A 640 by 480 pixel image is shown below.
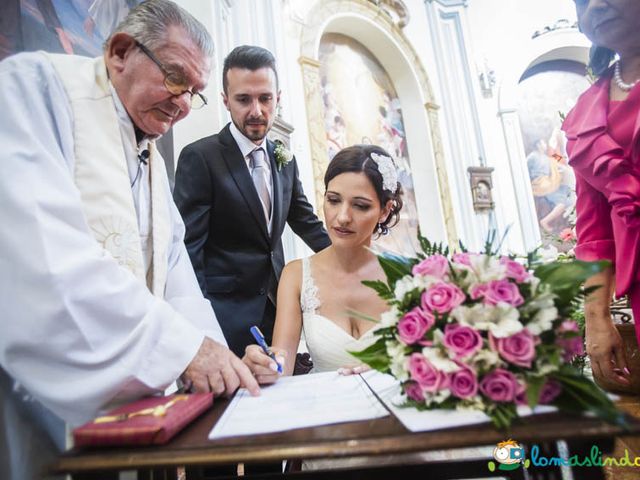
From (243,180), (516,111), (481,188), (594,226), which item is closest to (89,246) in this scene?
(243,180)

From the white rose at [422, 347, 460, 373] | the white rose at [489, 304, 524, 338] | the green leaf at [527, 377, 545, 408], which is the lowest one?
the green leaf at [527, 377, 545, 408]

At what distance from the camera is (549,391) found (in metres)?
0.79

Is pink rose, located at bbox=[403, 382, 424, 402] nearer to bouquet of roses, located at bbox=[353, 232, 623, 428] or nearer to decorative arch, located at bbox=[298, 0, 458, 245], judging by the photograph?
bouquet of roses, located at bbox=[353, 232, 623, 428]

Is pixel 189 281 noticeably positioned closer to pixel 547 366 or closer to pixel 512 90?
pixel 547 366

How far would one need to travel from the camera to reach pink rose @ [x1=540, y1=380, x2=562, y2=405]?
0.79 meters

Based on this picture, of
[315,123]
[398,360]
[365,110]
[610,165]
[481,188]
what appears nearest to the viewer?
[398,360]

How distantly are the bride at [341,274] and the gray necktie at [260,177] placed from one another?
44 cm

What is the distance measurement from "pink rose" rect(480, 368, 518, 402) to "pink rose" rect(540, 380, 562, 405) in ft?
0.27

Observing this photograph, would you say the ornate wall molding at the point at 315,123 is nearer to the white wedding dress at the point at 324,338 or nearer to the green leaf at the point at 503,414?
the white wedding dress at the point at 324,338

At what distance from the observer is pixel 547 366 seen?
2.47 feet

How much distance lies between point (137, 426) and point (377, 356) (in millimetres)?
516

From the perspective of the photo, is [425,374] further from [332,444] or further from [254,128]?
[254,128]

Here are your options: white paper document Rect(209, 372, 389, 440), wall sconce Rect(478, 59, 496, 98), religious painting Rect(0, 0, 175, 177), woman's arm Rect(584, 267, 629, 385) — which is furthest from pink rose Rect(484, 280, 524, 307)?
wall sconce Rect(478, 59, 496, 98)

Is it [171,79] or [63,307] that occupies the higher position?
[171,79]
